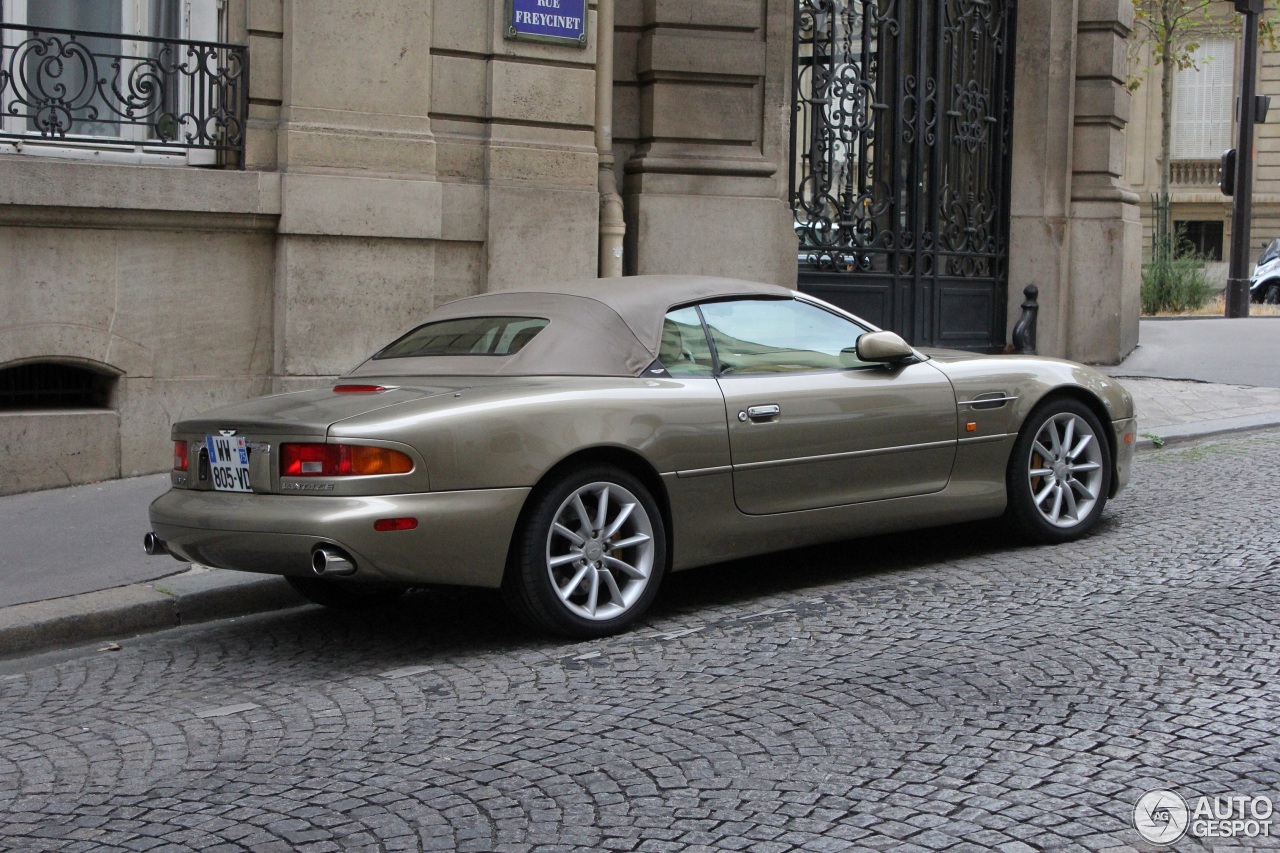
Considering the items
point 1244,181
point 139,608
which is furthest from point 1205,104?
point 139,608

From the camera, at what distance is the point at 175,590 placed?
6.29m

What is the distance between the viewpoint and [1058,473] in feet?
23.0

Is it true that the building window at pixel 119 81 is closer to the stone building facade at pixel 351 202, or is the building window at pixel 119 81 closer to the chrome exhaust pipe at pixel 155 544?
the stone building facade at pixel 351 202

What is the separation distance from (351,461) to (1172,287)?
20.7m

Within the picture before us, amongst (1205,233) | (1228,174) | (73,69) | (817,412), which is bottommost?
(817,412)

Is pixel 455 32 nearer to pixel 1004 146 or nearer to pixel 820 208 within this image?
pixel 820 208

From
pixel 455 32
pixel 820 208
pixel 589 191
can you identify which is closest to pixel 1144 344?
pixel 820 208

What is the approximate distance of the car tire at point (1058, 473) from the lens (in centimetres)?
683

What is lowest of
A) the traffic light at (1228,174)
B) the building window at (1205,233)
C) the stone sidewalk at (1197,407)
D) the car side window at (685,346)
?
the stone sidewalk at (1197,407)

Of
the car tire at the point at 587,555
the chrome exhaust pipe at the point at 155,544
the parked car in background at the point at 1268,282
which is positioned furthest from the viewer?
the parked car in background at the point at 1268,282

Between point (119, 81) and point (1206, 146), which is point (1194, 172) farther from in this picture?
point (119, 81)

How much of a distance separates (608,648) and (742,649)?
0.48m

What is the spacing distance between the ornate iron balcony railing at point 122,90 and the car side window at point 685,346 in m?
4.66

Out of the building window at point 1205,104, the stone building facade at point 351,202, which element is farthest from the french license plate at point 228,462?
the building window at point 1205,104
